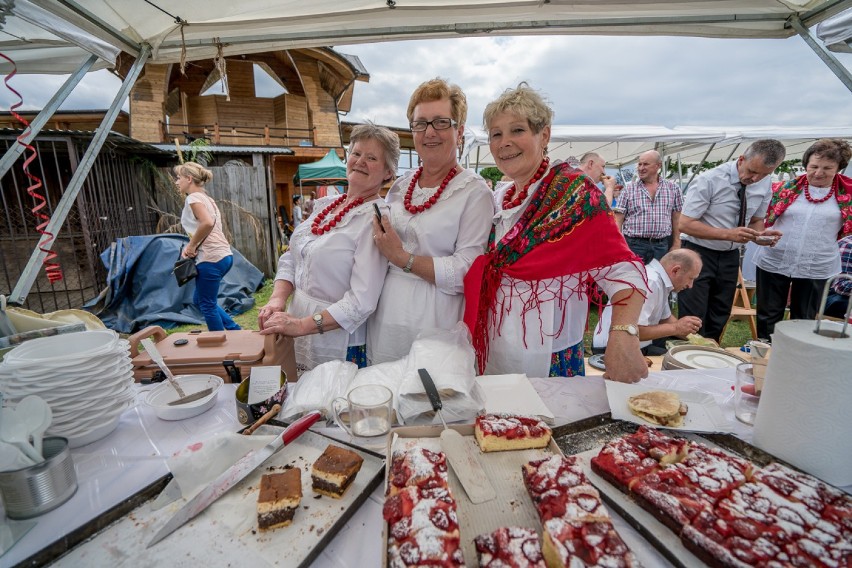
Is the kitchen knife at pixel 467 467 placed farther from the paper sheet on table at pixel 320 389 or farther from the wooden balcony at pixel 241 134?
the wooden balcony at pixel 241 134

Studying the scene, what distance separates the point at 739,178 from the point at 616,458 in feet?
15.7

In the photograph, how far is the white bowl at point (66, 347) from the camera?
131 centimetres

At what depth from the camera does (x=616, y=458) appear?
3.87ft

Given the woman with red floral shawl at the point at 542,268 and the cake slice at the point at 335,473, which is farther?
the woman with red floral shawl at the point at 542,268

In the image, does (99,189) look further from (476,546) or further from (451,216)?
(476,546)

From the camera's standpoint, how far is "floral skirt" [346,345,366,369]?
8.05ft

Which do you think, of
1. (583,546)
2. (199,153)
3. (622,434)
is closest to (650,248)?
(622,434)

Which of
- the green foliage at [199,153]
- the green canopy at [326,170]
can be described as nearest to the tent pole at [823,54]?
the green foliage at [199,153]

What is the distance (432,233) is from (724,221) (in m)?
4.29

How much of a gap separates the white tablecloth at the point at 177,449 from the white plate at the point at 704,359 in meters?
0.33

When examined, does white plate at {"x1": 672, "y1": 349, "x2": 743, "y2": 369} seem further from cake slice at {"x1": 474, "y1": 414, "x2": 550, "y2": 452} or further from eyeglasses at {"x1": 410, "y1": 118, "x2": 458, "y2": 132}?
eyeglasses at {"x1": 410, "y1": 118, "x2": 458, "y2": 132}

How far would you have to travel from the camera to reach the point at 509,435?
1.28 meters

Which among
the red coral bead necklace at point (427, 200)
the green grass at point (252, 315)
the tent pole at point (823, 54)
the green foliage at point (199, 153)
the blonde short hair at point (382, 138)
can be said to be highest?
the green foliage at point (199, 153)

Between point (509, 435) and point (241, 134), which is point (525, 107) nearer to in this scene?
point (509, 435)
